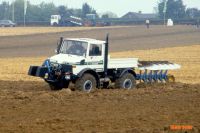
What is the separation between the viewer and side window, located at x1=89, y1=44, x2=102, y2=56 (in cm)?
1948

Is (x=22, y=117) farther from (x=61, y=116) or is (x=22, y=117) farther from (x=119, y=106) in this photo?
(x=119, y=106)

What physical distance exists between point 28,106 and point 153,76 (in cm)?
857

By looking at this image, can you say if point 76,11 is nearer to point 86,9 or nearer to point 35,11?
point 35,11

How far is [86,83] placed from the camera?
1886cm

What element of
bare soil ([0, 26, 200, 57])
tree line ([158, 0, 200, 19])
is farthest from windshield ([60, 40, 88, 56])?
tree line ([158, 0, 200, 19])

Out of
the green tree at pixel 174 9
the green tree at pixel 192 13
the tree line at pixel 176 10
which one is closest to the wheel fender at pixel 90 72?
the tree line at pixel 176 10

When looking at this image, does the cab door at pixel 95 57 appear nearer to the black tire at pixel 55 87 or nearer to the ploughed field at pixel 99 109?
the ploughed field at pixel 99 109

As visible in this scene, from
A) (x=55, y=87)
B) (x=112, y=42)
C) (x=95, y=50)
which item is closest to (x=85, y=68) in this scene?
(x=95, y=50)

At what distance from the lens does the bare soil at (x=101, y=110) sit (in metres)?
11.8

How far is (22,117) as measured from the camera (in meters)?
12.9

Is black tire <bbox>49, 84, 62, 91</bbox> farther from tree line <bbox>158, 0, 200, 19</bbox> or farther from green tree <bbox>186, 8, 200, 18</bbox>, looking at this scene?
green tree <bbox>186, 8, 200, 18</bbox>

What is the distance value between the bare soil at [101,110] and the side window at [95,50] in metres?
1.59

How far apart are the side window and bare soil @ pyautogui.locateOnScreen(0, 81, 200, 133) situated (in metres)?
1.59

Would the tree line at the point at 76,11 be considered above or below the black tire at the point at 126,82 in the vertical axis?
above
